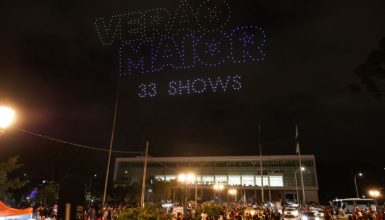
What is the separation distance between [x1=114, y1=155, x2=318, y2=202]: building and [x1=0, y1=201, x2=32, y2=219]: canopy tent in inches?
2028

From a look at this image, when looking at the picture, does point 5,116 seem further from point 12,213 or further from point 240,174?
point 240,174

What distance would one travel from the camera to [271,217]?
79.8 feet

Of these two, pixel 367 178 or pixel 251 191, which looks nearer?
pixel 251 191

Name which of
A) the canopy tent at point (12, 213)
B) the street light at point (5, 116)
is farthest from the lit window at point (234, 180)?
the street light at point (5, 116)

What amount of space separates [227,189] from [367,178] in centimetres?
3919

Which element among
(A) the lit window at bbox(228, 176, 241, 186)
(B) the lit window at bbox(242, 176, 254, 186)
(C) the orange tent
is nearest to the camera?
(C) the orange tent

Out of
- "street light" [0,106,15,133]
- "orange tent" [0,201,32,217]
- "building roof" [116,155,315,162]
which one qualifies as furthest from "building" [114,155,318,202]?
"street light" [0,106,15,133]

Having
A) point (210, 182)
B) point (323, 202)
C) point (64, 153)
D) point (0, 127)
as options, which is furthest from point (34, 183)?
point (323, 202)

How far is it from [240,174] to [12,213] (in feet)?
220

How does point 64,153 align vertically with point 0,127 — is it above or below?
above

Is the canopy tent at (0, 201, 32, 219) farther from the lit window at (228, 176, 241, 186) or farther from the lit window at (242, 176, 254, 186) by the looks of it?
the lit window at (228, 176, 241, 186)

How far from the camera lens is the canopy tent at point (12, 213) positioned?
59.5 ft

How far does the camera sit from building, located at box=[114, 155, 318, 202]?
246ft

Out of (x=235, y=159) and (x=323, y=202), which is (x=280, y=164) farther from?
(x=323, y=202)
